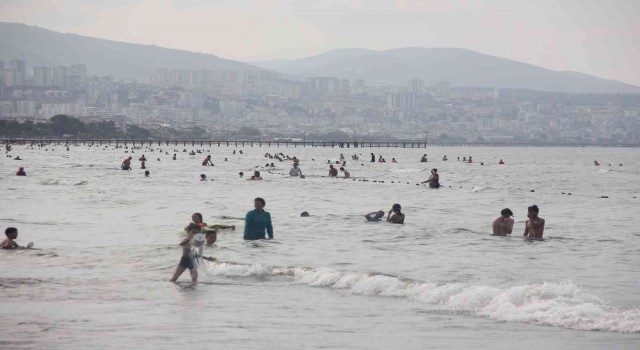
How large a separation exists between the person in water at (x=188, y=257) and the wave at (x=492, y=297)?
1.64 metres

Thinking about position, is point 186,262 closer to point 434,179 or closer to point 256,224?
point 256,224

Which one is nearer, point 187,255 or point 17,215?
point 187,255

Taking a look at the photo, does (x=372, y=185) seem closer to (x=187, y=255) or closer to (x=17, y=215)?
(x=17, y=215)

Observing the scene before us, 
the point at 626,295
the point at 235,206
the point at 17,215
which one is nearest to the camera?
the point at 626,295

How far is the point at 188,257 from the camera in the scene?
17.4 meters

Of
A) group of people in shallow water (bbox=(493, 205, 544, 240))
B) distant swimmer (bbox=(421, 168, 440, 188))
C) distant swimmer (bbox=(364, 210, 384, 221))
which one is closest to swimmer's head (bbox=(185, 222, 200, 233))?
group of people in shallow water (bbox=(493, 205, 544, 240))

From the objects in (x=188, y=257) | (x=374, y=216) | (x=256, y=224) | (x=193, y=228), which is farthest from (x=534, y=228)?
(x=188, y=257)

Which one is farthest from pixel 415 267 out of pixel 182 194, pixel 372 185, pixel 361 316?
pixel 372 185

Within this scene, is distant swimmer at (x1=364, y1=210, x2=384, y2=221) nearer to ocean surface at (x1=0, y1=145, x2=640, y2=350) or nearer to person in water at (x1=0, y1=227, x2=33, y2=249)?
ocean surface at (x1=0, y1=145, x2=640, y2=350)

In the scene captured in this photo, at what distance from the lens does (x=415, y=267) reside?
20062 mm

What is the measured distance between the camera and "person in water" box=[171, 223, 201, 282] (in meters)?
17.4

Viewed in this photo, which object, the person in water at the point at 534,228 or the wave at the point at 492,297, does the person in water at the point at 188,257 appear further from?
the person in water at the point at 534,228

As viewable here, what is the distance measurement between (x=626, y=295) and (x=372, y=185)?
3984 centimetres

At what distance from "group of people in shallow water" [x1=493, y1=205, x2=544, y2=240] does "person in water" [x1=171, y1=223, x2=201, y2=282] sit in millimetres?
9817
